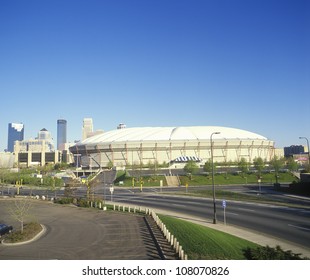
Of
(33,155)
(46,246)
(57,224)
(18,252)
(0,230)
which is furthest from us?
(33,155)

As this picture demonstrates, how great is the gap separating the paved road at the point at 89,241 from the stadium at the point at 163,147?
98.8 metres

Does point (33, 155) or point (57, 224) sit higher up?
point (33, 155)

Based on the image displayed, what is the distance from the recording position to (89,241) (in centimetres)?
2002

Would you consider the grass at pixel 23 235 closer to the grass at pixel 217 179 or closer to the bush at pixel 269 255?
the bush at pixel 269 255

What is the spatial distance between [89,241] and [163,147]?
114 meters

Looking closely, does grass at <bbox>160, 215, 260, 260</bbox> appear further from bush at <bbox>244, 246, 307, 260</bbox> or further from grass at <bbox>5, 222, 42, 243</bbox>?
grass at <bbox>5, 222, 42, 243</bbox>

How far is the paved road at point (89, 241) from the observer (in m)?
16.7

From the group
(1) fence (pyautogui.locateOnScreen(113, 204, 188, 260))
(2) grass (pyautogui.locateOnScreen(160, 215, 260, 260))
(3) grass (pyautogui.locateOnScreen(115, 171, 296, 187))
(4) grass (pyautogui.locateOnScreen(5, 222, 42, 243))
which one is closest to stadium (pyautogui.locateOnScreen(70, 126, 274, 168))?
(3) grass (pyautogui.locateOnScreen(115, 171, 296, 187))

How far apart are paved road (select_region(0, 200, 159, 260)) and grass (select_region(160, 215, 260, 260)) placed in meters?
2.36

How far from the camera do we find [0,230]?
76.0 ft

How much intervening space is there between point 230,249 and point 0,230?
1844 cm

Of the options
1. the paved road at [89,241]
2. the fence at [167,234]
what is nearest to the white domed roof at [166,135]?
the fence at [167,234]
